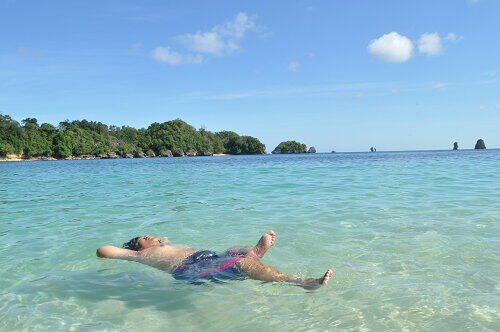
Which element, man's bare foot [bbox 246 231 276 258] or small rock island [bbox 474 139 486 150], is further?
small rock island [bbox 474 139 486 150]

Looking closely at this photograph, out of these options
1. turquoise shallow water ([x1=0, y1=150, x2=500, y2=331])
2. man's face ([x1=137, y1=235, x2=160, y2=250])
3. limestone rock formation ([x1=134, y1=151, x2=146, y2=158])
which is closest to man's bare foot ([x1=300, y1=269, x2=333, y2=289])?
turquoise shallow water ([x1=0, y1=150, x2=500, y2=331])

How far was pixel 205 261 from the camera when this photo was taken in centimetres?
436

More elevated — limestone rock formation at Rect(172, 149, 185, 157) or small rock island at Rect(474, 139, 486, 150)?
small rock island at Rect(474, 139, 486, 150)

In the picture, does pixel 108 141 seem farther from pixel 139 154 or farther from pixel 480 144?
pixel 480 144

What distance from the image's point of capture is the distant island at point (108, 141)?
3388 inches

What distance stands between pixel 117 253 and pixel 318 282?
3.03m

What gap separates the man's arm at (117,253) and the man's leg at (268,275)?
184 cm

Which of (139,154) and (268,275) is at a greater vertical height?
(139,154)

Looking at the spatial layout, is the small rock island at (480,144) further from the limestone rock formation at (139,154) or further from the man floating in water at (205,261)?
the man floating in water at (205,261)

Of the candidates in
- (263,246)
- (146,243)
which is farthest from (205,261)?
(146,243)

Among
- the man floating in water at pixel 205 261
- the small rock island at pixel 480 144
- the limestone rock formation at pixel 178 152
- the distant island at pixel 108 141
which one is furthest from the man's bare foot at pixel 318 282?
the small rock island at pixel 480 144

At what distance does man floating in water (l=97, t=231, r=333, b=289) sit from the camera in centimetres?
392

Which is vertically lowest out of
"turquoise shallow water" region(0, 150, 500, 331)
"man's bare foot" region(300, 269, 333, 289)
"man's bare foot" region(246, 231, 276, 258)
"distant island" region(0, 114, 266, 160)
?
"turquoise shallow water" region(0, 150, 500, 331)

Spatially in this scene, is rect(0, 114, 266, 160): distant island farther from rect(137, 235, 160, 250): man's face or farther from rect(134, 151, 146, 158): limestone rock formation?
rect(137, 235, 160, 250): man's face
